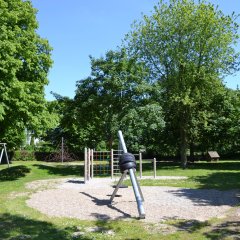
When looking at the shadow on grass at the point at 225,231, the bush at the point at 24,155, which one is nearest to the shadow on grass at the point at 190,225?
the shadow on grass at the point at 225,231

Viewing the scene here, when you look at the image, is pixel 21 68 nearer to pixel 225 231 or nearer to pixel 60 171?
pixel 60 171

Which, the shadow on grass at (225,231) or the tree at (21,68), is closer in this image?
the shadow on grass at (225,231)

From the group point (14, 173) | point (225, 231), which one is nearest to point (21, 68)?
point (14, 173)

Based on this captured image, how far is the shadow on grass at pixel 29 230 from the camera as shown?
25.4 feet

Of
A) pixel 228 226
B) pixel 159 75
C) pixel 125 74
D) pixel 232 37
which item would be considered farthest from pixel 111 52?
pixel 228 226

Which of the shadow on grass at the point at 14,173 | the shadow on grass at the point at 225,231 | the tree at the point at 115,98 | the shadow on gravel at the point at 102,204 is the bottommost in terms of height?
the shadow on grass at the point at 225,231

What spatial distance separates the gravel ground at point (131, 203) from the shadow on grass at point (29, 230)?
1.08m

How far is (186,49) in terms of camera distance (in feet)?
94.8

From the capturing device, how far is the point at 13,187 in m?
16.2

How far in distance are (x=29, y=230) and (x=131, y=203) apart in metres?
4.26

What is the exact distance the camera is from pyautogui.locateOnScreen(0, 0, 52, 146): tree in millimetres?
18062

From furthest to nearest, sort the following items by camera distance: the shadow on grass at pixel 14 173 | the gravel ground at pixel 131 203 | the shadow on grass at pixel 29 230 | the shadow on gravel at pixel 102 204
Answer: the shadow on grass at pixel 14 173 < the gravel ground at pixel 131 203 < the shadow on gravel at pixel 102 204 < the shadow on grass at pixel 29 230

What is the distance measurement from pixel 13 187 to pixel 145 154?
33910 millimetres

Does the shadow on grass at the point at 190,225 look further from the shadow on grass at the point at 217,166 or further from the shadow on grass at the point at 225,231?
the shadow on grass at the point at 217,166
